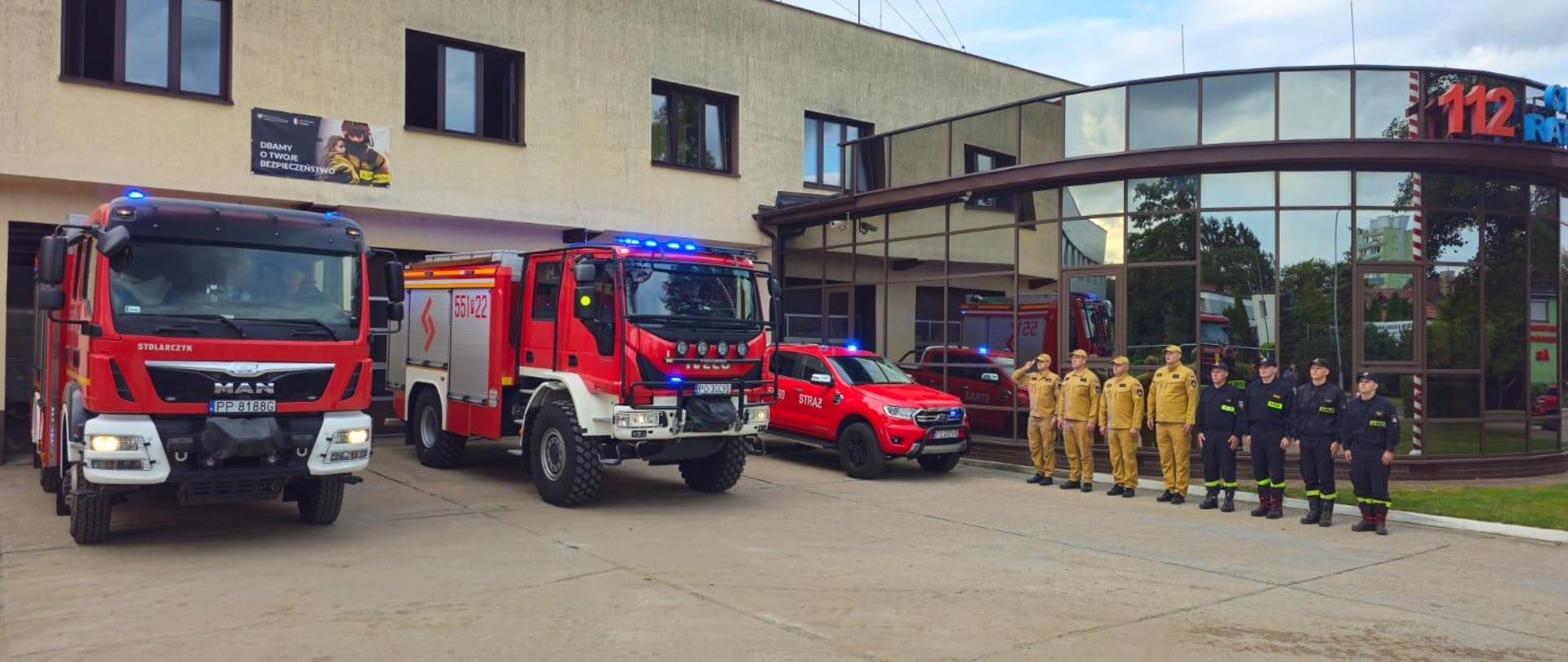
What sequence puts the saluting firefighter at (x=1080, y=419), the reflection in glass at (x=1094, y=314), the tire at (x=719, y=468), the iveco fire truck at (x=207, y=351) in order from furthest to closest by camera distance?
the reflection in glass at (x=1094, y=314), the saluting firefighter at (x=1080, y=419), the tire at (x=719, y=468), the iveco fire truck at (x=207, y=351)

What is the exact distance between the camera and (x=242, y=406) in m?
8.14

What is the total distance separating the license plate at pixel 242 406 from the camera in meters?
8.06

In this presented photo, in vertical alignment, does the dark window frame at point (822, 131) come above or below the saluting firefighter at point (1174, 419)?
above

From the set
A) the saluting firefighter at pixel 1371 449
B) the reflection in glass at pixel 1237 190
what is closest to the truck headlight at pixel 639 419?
the saluting firefighter at pixel 1371 449

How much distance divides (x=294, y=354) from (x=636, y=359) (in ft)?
10.4

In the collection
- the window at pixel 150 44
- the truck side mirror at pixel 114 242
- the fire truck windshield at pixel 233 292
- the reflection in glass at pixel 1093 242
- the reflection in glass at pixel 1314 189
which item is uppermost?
the window at pixel 150 44

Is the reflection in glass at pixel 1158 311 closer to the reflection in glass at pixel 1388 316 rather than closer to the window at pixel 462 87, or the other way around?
the reflection in glass at pixel 1388 316

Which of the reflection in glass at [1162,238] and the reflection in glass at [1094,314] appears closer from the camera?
the reflection in glass at [1162,238]

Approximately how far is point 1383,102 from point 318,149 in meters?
14.6

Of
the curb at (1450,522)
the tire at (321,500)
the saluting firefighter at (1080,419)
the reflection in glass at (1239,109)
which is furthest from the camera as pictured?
the reflection in glass at (1239,109)

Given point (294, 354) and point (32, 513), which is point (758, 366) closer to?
point (294, 354)

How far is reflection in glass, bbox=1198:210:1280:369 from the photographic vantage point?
13562mm

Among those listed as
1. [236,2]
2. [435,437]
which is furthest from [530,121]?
[435,437]

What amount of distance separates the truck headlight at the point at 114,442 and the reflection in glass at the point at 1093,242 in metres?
11.7
